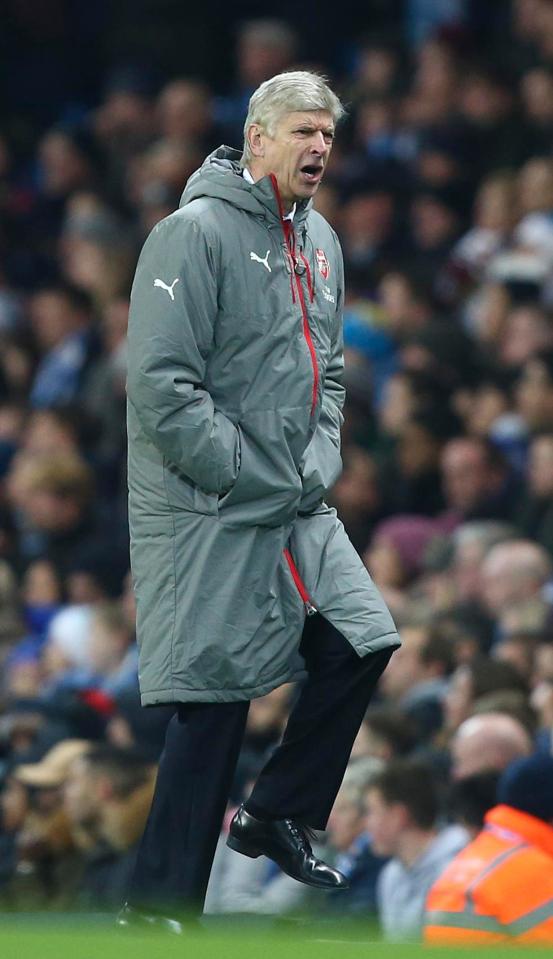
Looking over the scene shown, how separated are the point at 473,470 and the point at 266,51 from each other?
5.56 m

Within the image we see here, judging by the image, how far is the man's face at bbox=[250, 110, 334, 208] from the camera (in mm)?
4887

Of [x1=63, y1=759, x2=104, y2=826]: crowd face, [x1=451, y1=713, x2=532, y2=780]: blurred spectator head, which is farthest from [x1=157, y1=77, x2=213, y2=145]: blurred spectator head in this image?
[x1=451, y1=713, x2=532, y2=780]: blurred spectator head

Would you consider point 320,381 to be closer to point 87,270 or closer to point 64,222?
point 87,270

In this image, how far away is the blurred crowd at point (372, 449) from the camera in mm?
7641

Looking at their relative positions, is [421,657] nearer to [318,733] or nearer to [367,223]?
[318,733]

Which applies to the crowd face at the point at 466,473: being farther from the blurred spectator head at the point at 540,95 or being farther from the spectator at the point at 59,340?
the spectator at the point at 59,340

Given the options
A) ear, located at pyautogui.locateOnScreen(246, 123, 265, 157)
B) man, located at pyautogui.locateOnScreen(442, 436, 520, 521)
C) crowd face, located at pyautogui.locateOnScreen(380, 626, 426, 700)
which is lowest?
crowd face, located at pyautogui.locateOnScreen(380, 626, 426, 700)

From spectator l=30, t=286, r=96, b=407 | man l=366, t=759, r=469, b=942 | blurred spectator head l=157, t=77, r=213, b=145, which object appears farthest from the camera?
blurred spectator head l=157, t=77, r=213, b=145

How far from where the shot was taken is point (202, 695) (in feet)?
16.0

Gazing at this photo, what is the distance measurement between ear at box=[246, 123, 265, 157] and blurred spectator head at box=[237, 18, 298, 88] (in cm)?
960

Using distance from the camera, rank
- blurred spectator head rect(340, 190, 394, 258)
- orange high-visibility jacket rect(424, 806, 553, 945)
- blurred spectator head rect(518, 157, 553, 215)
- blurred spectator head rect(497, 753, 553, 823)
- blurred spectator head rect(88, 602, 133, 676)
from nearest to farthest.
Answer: orange high-visibility jacket rect(424, 806, 553, 945) < blurred spectator head rect(497, 753, 553, 823) < blurred spectator head rect(88, 602, 133, 676) < blurred spectator head rect(518, 157, 553, 215) < blurred spectator head rect(340, 190, 394, 258)

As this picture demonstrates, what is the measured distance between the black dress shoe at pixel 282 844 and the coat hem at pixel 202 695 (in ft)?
1.13

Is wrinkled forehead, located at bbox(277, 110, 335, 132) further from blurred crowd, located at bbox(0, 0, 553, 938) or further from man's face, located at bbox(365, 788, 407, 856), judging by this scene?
man's face, located at bbox(365, 788, 407, 856)

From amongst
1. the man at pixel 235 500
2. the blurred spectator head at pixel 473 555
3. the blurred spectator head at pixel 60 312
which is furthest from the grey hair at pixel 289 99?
the blurred spectator head at pixel 60 312
